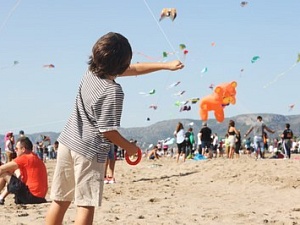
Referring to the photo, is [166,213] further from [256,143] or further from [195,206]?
[256,143]

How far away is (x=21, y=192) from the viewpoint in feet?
21.1

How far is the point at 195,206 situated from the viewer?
22.8ft

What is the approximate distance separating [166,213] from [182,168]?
23.0ft

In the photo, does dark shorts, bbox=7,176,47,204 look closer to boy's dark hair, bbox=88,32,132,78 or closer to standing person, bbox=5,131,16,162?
boy's dark hair, bbox=88,32,132,78

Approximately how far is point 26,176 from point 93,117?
3.56m

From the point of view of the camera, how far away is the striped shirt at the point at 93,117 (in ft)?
9.67

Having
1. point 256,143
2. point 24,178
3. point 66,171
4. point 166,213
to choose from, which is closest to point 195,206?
point 166,213

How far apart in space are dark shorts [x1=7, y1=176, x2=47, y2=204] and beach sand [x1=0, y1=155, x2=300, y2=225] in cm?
8

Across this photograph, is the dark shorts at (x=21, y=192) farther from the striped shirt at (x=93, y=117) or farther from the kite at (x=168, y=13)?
the kite at (x=168, y=13)

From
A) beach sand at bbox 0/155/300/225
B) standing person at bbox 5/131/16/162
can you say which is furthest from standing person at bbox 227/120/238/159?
standing person at bbox 5/131/16/162

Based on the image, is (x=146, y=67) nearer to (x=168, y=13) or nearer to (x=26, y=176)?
(x=26, y=176)

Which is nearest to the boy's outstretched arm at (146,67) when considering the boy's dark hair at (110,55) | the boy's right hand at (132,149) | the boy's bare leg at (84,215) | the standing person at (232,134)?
the boy's dark hair at (110,55)

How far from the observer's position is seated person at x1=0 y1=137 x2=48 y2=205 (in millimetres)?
6125

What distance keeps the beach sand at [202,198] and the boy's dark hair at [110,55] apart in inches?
108
